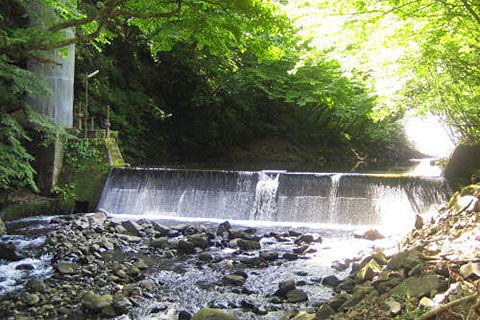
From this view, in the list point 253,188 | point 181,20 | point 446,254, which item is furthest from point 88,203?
point 446,254

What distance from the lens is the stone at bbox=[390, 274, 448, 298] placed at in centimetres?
407

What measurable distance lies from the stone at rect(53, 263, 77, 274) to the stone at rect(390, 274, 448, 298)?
4.74 m

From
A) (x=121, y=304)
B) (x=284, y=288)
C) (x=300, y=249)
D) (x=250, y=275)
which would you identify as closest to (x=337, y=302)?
(x=284, y=288)

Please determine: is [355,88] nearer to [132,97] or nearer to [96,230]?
[132,97]

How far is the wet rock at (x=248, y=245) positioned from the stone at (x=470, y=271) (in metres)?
4.47

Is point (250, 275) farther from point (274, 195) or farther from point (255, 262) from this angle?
point (274, 195)

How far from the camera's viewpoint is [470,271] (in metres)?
4.01

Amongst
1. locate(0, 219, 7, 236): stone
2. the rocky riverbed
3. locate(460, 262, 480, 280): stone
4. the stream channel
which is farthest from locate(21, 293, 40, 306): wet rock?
locate(460, 262, 480, 280): stone

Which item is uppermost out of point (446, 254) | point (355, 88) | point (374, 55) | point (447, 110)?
point (355, 88)

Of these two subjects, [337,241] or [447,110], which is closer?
[337,241]

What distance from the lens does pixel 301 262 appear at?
7246 millimetres

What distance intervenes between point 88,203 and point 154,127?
10.2 metres

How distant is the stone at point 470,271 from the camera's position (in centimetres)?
395

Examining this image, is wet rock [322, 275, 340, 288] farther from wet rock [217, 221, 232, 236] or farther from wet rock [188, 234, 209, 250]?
wet rock [217, 221, 232, 236]
